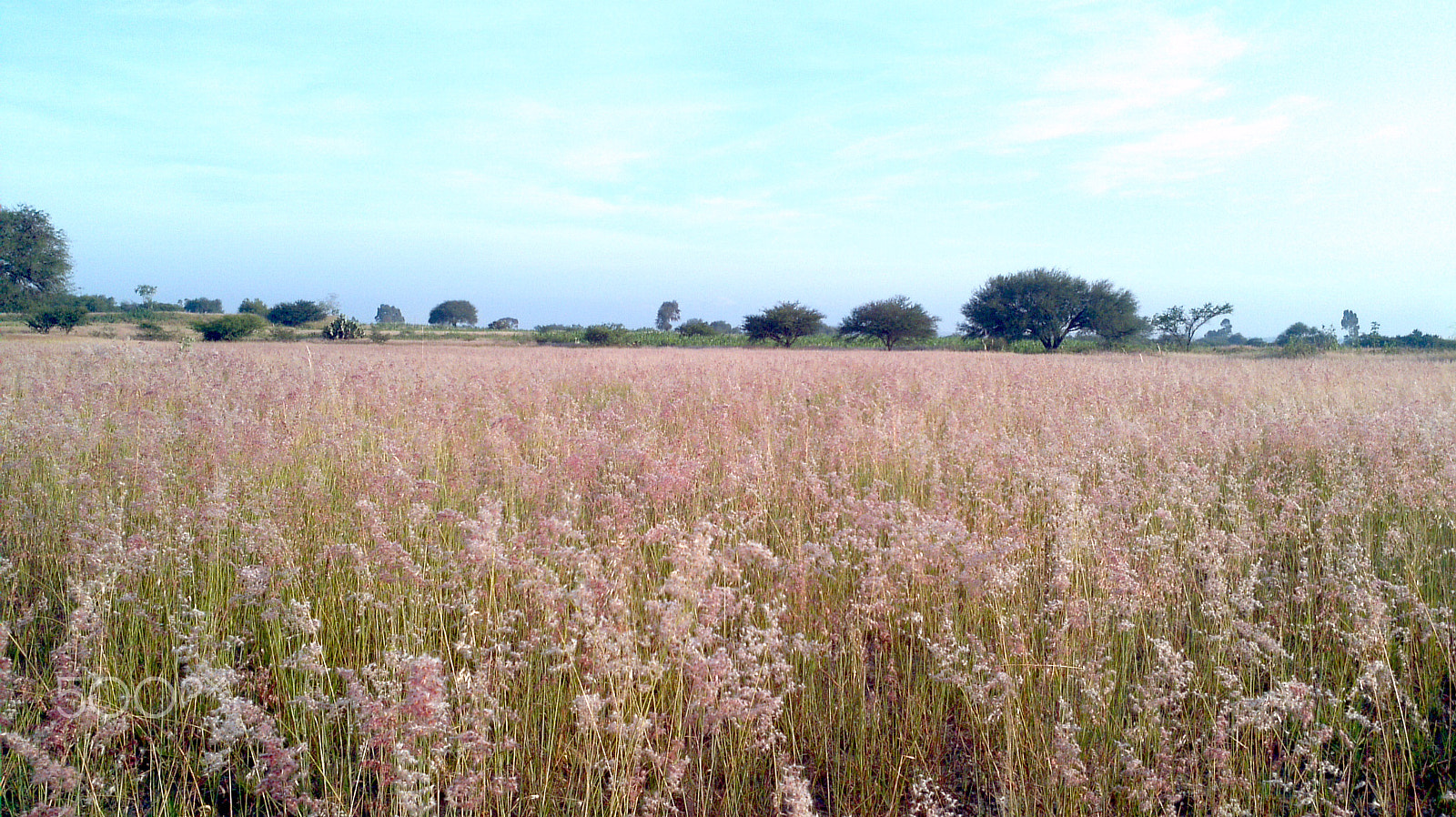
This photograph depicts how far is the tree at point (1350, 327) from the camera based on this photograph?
2597 cm

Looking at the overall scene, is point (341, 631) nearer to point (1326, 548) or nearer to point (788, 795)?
point (788, 795)

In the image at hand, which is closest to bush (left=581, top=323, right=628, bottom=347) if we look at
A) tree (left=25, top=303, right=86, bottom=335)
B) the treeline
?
the treeline

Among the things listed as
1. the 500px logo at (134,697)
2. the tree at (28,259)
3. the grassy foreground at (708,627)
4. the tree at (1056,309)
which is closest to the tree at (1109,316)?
the tree at (1056,309)

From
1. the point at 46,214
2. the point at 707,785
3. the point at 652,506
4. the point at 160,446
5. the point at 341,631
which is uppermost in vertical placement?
the point at 46,214

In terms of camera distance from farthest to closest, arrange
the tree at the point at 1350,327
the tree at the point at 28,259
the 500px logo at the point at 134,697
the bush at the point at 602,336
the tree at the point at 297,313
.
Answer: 1. the tree at the point at 297,313
2. the bush at the point at 602,336
3. the tree at the point at 28,259
4. the tree at the point at 1350,327
5. the 500px logo at the point at 134,697

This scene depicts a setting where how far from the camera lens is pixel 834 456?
519 centimetres

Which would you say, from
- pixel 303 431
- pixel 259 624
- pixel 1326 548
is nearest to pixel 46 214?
pixel 303 431

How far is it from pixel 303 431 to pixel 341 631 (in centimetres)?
329

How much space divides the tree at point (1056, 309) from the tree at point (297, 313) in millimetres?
49681

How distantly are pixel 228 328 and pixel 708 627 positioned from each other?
38.1 metres

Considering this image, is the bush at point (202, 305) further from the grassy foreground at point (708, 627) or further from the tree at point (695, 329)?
the grassy foreground at point (708, 627)

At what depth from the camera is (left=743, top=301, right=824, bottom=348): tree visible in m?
46.6

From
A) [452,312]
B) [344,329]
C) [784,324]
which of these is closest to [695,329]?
[784,324]

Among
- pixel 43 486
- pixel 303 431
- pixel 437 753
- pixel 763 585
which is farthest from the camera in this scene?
pixel 303 431
